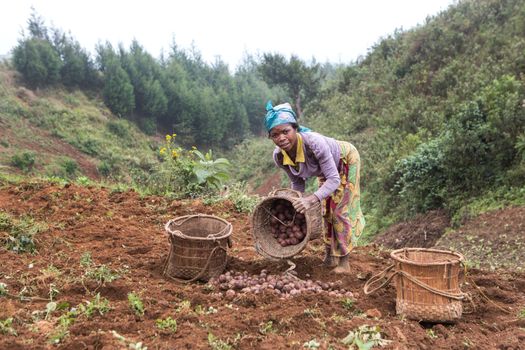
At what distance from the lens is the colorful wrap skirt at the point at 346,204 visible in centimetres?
403

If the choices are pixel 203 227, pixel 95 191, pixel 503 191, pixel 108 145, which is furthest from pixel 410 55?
pixel 108 145

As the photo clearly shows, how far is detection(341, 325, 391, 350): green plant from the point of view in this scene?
2.57 metres

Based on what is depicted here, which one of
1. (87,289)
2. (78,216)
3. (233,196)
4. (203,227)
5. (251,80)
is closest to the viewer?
(87,289)

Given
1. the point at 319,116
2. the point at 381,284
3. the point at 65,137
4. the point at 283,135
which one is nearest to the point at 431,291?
the point at 381,284

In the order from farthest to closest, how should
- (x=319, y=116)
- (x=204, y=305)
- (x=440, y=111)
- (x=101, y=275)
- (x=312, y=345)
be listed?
1. (x=319, y=116)
2. (x=440, y=111)
3. (x=101, y=275)
4. (x=204, y=305)
5. (x=312, y=345)

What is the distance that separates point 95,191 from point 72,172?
881 inches

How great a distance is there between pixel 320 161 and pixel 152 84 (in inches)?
1734

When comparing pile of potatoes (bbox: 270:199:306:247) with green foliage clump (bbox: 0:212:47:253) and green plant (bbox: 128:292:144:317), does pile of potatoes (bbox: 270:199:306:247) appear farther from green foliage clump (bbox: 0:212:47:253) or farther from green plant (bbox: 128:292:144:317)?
green foliage clump (bbox: 0:212:47:253)

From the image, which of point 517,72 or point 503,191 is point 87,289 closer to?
point 503,191

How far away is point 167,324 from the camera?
2.87 metres

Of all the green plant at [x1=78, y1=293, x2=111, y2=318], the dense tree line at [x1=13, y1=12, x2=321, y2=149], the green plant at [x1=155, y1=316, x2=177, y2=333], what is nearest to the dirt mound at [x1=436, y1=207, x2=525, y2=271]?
the green plant at [x1=155, y1=316, x2=177, y2=333]

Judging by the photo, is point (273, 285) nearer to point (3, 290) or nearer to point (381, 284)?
point (381, 284)

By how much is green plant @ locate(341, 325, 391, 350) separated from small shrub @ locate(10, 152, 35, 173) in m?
24.5

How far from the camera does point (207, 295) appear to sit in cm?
358
